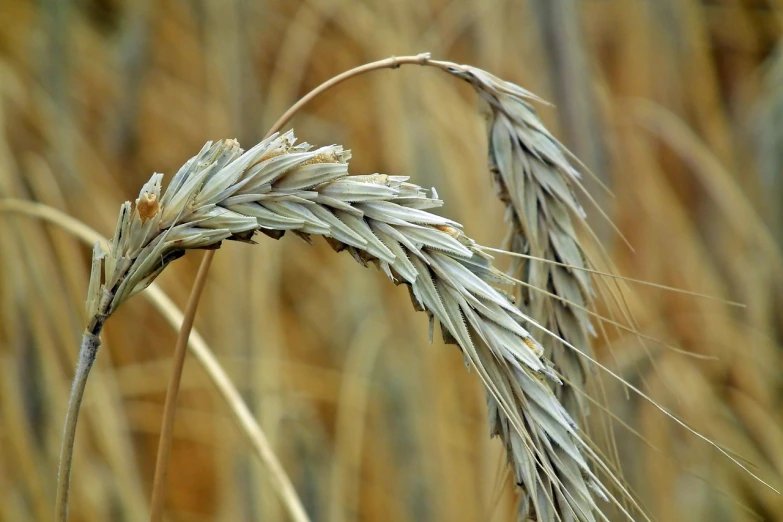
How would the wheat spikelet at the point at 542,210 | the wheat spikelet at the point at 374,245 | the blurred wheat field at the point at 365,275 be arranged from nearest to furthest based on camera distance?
1. the wheat spikelet at the point at 374,245
2. the wheat spikelet at the point at 542,210
3. the blurred wheat field at the point at 365,275

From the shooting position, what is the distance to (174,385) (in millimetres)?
391

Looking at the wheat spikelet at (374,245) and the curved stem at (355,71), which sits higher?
the curved stem at (355,71)

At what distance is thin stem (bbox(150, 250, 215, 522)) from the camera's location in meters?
0.38

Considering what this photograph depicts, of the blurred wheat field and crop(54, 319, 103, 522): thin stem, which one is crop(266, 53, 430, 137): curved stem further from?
the blurred wheat field

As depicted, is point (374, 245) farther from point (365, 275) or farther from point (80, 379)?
point (365, 275)

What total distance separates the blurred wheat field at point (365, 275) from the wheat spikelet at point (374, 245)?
0.91 feet

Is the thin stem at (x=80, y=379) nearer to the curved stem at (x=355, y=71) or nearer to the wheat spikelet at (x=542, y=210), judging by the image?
the curved stem at (x=355, y=71)

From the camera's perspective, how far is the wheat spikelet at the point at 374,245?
0.33m

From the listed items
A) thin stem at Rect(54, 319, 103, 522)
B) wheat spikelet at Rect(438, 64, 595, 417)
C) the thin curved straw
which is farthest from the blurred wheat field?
thin stem at Rect(54, 319, 103, 522)

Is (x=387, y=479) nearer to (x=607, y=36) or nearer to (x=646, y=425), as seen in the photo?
(x=646, y=425)

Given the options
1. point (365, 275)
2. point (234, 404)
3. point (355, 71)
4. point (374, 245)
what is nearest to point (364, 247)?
point (374, 245)

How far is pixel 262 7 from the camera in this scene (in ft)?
5.54

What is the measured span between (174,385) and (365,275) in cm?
93

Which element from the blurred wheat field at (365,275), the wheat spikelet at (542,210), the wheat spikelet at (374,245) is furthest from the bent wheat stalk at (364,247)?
the blurred wheat field at (365,275)
